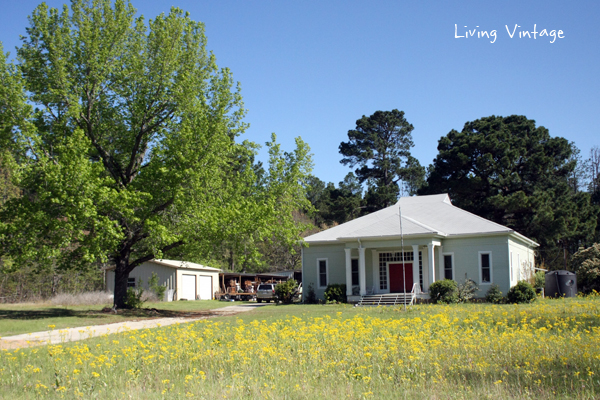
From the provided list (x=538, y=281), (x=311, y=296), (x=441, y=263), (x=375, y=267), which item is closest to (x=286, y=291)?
(x=311, y=296)

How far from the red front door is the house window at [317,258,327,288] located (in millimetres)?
4023

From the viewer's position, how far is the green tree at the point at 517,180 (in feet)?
144

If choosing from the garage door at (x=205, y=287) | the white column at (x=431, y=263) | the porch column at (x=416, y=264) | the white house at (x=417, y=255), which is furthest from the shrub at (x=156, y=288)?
the white column at (x=431, y=263)

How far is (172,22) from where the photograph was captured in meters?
24.5

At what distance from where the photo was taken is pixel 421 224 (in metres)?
30.0

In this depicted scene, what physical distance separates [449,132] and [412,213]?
64.0 ft

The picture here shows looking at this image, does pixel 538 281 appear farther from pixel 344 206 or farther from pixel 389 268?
pixel 344 206

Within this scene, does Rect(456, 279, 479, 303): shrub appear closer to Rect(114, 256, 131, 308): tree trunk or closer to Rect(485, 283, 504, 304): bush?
Rect(485, 283, 504, 304): bush

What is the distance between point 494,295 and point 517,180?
805 inches

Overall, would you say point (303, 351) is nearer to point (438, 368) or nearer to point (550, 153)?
point (438, 368)

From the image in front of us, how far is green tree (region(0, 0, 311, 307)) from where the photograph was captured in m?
20.4

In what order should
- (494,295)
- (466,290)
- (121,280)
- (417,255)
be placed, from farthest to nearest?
(417,255), (466,290), (494,295), (121,280)

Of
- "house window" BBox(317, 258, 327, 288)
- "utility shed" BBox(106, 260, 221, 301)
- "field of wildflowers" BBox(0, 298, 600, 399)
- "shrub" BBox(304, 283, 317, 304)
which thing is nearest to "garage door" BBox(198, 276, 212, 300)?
"utility shed" BBox(106, 260, 221, 301)

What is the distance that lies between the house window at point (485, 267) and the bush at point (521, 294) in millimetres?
1988
